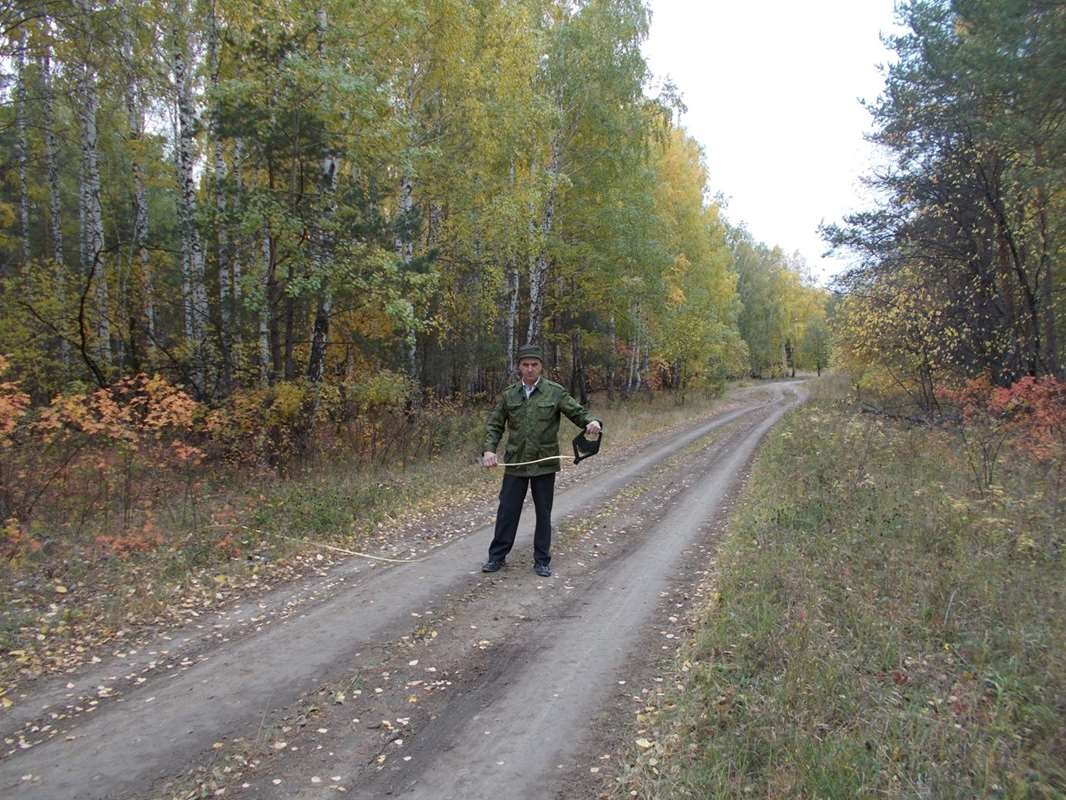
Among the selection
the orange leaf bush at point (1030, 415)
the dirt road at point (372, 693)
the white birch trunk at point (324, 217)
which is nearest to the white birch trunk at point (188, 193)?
the white birch trunk at point (324, 217)

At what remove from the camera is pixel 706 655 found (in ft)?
14.1

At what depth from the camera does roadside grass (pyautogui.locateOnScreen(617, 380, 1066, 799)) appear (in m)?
2.95

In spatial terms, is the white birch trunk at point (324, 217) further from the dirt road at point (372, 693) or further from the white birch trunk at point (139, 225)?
the dirt road at point (372, 693)

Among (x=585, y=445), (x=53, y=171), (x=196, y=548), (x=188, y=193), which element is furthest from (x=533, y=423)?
(x=53, y=171)

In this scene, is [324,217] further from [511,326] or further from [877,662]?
[877,662]

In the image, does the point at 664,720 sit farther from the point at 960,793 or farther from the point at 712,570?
the point at 712,570

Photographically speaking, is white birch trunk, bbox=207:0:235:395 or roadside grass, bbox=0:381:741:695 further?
white birch trunk, bbox=207:0:235:395

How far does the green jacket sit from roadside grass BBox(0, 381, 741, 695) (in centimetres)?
238

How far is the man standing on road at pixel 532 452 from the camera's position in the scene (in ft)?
20.5

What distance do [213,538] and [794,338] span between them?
7278cm

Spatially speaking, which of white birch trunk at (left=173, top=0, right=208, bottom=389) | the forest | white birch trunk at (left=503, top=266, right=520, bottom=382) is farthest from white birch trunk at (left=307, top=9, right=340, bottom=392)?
white birch trunk at (left=503, top=266, right=520, bottom=382)

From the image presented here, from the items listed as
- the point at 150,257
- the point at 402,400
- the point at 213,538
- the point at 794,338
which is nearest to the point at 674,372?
the point at 402,400

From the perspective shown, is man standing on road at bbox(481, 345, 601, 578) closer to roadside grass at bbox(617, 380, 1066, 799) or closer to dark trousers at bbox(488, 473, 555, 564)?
dark trousers at bbox(488, 473, 555, 564)

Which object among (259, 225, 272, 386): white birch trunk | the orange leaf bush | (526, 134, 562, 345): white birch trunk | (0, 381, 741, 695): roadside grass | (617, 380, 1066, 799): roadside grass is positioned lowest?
(617, 380, 1066, 799): roadside grass
